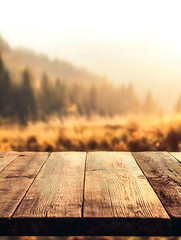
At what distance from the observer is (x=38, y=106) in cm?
272

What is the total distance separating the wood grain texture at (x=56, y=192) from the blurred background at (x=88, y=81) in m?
1.05

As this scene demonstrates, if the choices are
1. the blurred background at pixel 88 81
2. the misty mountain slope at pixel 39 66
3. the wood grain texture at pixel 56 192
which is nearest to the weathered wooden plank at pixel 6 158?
the wood grain texture at pixel 56 192

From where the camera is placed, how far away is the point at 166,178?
55.1 inches

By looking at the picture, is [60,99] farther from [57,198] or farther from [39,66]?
[57,198]

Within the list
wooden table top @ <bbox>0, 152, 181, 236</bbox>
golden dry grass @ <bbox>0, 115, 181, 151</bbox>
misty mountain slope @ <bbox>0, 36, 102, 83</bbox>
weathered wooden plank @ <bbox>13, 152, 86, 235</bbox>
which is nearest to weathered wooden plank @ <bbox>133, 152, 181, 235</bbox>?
wooden table top @ <bbox>0, 152, 181, 236</bbox>

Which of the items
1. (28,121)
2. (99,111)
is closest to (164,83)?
(99,111)

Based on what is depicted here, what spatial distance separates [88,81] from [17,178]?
1.50m

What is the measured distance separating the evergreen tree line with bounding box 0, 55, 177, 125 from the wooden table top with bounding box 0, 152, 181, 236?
0.95 meters

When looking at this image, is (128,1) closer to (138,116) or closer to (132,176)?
(138,116)

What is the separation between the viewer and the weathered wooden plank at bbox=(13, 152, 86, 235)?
98 cm

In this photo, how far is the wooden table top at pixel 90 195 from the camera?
97 centimetres

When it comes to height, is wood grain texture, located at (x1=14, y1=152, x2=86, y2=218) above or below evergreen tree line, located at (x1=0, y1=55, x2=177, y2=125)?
below

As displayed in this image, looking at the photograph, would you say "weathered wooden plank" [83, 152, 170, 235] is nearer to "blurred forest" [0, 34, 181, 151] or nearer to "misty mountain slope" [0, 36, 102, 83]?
"blurred forest" [0, 34, 181, 151]

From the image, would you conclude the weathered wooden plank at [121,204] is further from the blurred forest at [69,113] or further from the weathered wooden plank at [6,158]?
the blurred forest at [69,113]
